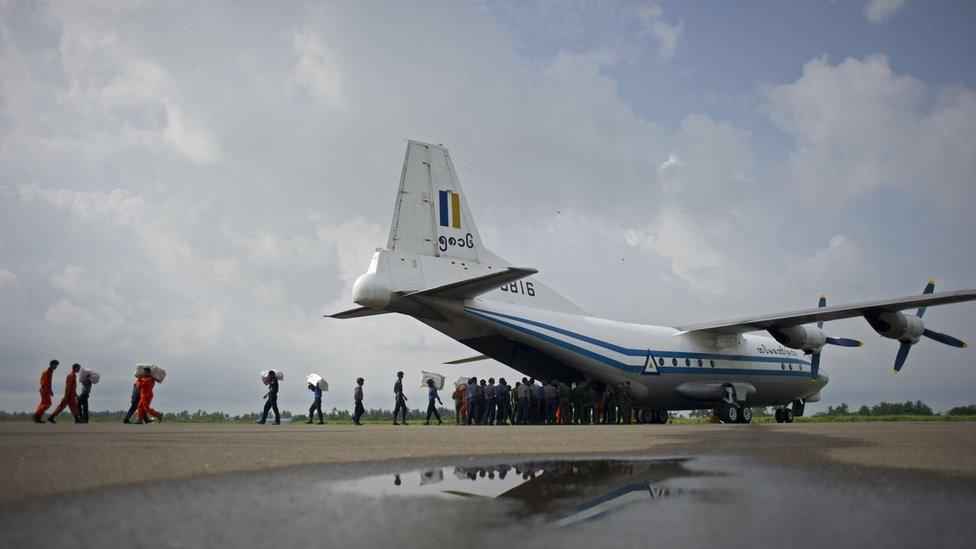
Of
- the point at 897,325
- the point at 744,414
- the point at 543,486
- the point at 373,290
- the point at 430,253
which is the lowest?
the point at 744,414

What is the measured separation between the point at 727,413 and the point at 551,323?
8.72 metres

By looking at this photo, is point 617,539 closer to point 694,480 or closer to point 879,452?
point 694,480

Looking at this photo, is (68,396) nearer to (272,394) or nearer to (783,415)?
(272,394)

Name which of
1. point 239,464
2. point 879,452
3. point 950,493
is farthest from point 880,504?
point 239,464

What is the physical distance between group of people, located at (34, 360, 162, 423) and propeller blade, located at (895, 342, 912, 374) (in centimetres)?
2200

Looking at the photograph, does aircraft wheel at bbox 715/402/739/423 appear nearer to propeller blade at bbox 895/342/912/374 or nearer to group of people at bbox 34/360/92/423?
propeller blade at bbox 895/342/912/374


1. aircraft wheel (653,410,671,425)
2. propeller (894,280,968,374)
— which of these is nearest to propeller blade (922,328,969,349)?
propeller (894,280,968,374)

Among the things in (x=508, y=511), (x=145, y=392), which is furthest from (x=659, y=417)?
(x=508, y=511)

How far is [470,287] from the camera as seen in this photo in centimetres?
1516

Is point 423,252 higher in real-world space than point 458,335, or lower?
higher

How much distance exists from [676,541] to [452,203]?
50.5 ft

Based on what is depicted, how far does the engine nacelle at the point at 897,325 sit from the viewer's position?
19.1m

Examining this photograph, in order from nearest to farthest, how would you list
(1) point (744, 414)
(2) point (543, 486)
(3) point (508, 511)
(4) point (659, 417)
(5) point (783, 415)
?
(3) point (508, 511), (2) point (543, 486), (1) point (744, 414), (4) point (659, 417), (5) point (783, 415)

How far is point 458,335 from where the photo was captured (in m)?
18.1
